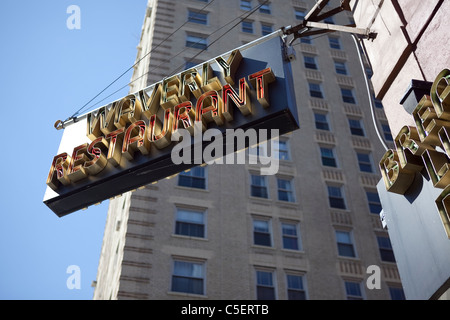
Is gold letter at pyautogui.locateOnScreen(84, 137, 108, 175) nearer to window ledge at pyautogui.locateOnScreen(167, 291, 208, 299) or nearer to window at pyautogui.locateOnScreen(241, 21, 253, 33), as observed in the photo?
window ledge at pyautogui.locateOnScreen(167, 291, 208, 299)

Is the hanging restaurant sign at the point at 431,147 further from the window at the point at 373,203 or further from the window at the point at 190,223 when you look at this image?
the window at the point at 373,203

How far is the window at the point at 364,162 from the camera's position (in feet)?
108

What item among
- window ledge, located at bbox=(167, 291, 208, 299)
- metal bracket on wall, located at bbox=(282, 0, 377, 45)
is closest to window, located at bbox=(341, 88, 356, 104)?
window ledge, located at bbox=(167, 291, 208, 299)

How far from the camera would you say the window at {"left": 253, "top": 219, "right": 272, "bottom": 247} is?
1057 inches

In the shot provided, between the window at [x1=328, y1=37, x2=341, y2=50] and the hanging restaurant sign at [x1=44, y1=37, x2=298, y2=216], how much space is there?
32377mm

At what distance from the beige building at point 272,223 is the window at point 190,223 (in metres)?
0.05

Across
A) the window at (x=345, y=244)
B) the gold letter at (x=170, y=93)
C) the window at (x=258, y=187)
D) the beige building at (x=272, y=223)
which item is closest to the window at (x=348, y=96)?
the beige building at (x=272, y=223)

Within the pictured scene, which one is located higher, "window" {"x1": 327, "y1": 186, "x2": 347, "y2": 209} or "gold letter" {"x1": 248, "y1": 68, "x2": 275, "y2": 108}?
"window" {"x1": 327, "y1": 186, "x2": 347, "y2": 209}

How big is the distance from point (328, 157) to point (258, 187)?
19.3 feet

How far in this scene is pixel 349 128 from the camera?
35188 mm

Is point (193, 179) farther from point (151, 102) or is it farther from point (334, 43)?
point (334, 43)

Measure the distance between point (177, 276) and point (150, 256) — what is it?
155cm

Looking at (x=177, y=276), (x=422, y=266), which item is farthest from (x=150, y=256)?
(x=422, y=266)
